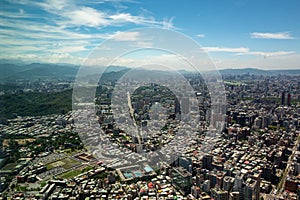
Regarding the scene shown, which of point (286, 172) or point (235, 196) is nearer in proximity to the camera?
point (235, 196)

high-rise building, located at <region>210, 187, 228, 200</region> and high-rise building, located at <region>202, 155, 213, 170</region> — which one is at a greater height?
high-rise building, located at <region>202, 155, 213, 170</region>

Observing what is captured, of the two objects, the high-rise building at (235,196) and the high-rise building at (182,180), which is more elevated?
the high-rise building at (182,180)

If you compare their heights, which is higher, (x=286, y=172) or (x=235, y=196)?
(x=235, y=196)

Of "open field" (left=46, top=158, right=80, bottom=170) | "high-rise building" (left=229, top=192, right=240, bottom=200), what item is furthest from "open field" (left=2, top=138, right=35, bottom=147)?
"high-rise building" (left=229, top=192, right=240, bottom=200)

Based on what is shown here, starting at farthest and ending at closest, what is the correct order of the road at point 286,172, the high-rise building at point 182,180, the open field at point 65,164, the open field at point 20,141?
1. the open field at point 20,141
2. the open field at point 65,164
3. the road at point 286,172
4. the high-rise building at point 182,180

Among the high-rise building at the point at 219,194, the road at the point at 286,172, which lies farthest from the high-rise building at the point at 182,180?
the road at the point at 286,172

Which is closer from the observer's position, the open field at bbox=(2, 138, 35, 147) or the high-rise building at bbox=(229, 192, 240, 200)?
the high-rise building at bbox=(229, 192, 240, 200)

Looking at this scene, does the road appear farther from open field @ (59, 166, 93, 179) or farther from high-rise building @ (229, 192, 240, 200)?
open field @ (59, 166, 93, 179)

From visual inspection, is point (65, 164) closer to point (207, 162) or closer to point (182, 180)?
point (182, 180)

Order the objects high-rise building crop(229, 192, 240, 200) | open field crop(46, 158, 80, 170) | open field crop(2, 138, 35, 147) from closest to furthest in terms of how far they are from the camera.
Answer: high-rise building crop(229, 192, 240, 200), open field crop(46, 158, 80, 170), open field crop(2, 138, 35, 147)

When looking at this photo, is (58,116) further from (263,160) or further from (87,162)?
(263,160)

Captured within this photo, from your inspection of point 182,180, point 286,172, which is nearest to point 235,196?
point 182,180

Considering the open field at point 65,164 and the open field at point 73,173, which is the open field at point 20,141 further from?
the open field at point 73,173
